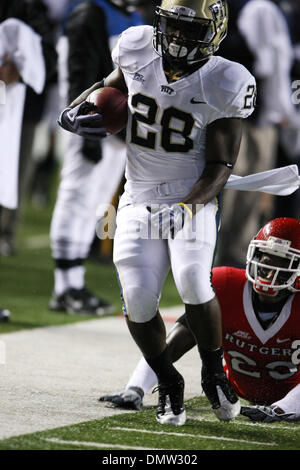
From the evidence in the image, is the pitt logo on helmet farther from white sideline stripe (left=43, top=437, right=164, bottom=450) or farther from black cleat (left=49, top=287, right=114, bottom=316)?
black cleat (left=49, top=287, right=114, bottom=316)

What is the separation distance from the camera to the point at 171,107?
4219 millimetres

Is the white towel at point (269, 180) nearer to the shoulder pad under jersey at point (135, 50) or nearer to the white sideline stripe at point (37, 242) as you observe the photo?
the shoulder pad under jersey at point (135, 50)

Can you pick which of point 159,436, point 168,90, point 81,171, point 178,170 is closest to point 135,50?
point 168,90

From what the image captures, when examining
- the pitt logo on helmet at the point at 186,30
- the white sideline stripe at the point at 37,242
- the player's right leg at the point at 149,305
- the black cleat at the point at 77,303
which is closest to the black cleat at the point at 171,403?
the player's right leg at the point at 149,305

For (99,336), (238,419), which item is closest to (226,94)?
(238,419)

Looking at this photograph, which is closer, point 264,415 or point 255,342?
point 264,415

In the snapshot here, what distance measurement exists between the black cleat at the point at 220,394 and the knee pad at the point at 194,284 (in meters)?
0.31

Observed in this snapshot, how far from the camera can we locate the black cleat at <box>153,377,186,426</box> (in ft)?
13.6

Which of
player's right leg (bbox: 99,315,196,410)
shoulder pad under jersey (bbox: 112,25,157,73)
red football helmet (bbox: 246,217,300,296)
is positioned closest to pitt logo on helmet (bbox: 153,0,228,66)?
shoulder pad under jersey (bbox: 112,25,157,73)

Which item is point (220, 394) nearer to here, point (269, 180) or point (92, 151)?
point (269, 180)

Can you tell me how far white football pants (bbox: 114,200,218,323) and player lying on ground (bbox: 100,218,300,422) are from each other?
0.32 m

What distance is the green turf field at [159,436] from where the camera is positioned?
3695mm

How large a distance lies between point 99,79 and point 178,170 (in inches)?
111
